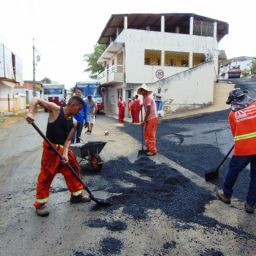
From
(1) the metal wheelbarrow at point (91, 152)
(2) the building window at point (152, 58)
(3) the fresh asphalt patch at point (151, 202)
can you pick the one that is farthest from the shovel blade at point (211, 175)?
(2) the building window at point (152, 58)

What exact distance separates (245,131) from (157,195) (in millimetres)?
1679

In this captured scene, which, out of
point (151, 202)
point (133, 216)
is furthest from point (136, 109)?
point (133, 216)

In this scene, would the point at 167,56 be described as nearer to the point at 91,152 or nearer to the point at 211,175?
the point at 91,152

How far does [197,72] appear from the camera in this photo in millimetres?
20219

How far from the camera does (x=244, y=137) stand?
14.1ft

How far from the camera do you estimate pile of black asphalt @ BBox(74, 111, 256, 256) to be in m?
3.76

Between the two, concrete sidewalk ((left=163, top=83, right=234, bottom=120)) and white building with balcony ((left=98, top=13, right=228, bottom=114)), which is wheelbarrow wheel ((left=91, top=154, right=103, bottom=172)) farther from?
white building with balcony ((left=98, top=13, right=228, bottom=114))

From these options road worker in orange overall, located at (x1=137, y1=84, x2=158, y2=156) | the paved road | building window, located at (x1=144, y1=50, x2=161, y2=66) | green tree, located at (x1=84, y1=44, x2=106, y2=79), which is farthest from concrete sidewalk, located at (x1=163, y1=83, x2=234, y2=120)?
green tree, located at (x1=84, y1=44, x2=106, y2=79)

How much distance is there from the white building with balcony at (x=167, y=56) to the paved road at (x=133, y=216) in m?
13.5

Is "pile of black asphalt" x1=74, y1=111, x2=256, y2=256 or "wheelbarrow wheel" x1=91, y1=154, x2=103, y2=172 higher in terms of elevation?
"wheelbarrow wheel" x1=91, y1=154, x2=103, y2=172

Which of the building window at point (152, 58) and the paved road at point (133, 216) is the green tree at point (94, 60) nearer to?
the building window at point (152, 58)

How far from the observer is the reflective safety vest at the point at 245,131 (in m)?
4.24

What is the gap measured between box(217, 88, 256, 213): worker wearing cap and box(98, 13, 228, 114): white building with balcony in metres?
14.9

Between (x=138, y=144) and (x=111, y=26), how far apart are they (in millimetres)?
23393
